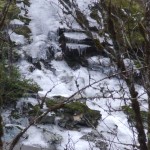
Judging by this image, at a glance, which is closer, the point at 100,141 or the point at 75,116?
the point at 100,141

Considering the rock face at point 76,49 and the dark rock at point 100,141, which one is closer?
the dark rock at point 100,141

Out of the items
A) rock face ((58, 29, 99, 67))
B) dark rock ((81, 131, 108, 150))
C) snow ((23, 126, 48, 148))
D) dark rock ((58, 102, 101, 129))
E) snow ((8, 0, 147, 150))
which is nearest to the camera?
dark rock ((81, 131, 108, 150))

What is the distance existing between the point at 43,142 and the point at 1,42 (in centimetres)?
700

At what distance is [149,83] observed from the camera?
10.1 feet

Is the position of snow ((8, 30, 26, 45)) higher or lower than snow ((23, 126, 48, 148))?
higher

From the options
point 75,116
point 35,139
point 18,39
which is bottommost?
point 35,139

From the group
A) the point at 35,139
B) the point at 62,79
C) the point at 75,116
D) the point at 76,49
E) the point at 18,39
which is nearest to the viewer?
the point at 35,139

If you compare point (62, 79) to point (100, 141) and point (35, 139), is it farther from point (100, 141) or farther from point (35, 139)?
point (100, 141)

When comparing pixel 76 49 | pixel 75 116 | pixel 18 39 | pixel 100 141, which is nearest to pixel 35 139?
pixel 75 116

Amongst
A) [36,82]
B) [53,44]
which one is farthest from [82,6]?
[36,82]

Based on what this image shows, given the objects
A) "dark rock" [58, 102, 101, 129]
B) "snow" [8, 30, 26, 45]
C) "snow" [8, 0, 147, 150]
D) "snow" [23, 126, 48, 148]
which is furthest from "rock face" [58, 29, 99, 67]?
"snow" [23, 126, 48, 148]

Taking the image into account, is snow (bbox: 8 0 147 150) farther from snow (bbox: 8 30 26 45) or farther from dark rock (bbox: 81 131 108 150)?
dark rock (bbox: 81 131 108 150)

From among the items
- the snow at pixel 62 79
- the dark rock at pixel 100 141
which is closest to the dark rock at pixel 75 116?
the snow at pixel 62 79

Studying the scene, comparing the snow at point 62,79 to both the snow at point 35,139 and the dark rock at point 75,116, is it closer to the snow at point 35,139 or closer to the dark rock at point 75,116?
the snow at point 35,139
